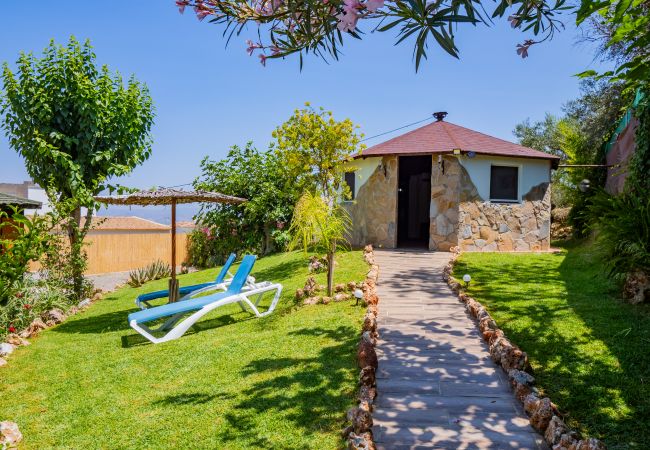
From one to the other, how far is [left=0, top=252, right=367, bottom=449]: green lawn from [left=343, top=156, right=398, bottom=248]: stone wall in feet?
24.3

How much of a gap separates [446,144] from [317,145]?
17.3 ft

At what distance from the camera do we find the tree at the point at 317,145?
1222 centimetres

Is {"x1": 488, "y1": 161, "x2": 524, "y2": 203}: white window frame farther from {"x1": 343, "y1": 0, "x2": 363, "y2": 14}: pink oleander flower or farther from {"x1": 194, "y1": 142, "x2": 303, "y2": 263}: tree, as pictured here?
{"x1": 343, "y1": 0, "x2": 363, "y2": 14}: pink oleander flower

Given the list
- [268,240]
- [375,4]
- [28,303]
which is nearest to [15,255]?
[28,303]

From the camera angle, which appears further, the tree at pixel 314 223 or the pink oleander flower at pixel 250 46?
the tree at pixel 314 223

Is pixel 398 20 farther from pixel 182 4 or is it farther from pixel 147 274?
pixel 147 274

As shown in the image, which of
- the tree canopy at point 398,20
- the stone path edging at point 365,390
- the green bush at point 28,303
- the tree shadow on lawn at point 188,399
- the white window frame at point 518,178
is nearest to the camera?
the tree canopy at point 398,20

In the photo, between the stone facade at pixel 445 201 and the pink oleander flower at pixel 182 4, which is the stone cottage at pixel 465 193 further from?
the pink oleander flower at pixel 182 4

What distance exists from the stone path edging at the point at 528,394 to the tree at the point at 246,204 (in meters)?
11.9

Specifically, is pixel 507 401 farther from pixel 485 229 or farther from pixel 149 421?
pixel 485 229

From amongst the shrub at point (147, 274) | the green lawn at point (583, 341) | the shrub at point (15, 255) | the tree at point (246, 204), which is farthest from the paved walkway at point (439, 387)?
the tree at point (246, 204)

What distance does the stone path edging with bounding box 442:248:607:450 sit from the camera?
3693mm

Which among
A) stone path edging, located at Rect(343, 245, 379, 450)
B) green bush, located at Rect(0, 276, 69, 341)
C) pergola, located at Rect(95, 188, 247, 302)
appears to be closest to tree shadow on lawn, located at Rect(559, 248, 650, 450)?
stone path edging, located at Rect(343, 245, 379, 450)

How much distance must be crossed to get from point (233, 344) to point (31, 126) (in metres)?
8.33
